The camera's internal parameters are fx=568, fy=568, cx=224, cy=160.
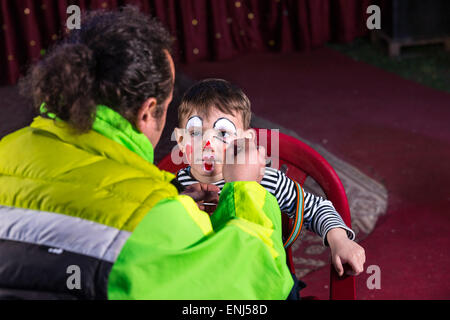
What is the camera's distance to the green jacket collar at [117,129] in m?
0.84

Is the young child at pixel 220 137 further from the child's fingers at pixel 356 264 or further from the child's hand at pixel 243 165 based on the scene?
the child's hand at pixel 243 165

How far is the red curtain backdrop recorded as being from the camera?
3.58 meters

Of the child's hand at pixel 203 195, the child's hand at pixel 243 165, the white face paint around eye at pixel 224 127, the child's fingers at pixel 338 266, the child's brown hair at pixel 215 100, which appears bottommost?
the child's fingers at pixel 338 266

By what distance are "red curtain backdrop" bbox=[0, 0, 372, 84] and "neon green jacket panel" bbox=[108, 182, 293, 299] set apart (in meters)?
3.02

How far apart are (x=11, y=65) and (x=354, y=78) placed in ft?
7.21

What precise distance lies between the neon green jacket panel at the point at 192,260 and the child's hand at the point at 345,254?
33 centimetres

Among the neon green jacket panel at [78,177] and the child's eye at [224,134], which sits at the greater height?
the neon green jacket panel at [78,177]

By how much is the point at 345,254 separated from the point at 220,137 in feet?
1.24

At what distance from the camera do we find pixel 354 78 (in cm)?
360

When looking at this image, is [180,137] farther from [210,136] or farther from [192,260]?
[192,260]

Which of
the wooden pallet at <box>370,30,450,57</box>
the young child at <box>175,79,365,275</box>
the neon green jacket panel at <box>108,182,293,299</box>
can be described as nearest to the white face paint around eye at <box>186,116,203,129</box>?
the young child at <box>175,79,365,275</box>

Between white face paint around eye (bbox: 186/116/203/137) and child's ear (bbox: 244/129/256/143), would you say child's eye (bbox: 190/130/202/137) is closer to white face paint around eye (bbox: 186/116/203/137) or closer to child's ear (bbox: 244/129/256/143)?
A: white face paint around eye (bbox: 186/116/203/137)

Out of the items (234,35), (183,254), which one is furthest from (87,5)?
(183,254)

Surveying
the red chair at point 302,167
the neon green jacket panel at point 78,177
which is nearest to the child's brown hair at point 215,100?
the red chair at point 302,167
